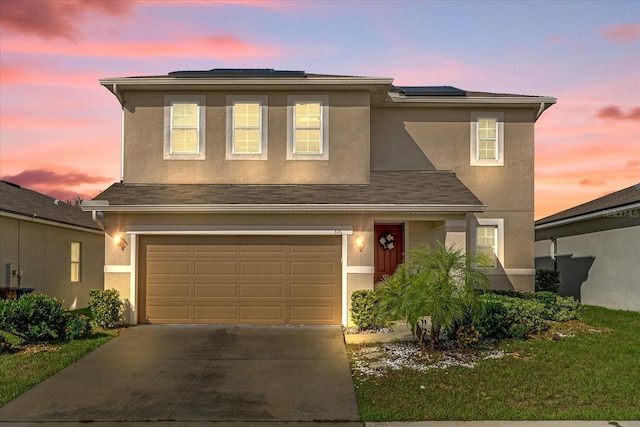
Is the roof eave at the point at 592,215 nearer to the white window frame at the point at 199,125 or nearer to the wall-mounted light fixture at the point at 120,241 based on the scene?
the white window frame at the point at 199,125

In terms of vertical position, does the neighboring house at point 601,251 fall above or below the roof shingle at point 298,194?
below

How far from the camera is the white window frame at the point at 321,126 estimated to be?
14.4 m

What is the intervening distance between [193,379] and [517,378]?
17.4 ft

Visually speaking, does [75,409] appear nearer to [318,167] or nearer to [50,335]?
[50,335]

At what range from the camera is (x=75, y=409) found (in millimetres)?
7656

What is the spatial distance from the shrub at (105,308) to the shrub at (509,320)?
326 inches

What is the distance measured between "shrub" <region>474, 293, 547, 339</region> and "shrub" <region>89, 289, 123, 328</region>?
829cm

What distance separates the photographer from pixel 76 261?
20.8 meters

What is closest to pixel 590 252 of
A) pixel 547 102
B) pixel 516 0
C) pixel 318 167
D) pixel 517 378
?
pixel 547 102

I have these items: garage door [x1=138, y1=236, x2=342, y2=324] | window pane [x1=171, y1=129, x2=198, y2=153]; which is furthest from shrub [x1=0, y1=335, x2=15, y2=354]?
window pane [x1=171, y1=129, x2=198, y2=153]

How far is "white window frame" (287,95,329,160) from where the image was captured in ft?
47.2

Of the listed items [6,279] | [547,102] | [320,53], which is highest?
[320,53]

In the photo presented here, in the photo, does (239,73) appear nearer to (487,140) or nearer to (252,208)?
(252,208)

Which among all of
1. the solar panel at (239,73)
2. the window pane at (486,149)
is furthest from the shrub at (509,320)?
the solar panel at (239,73)
